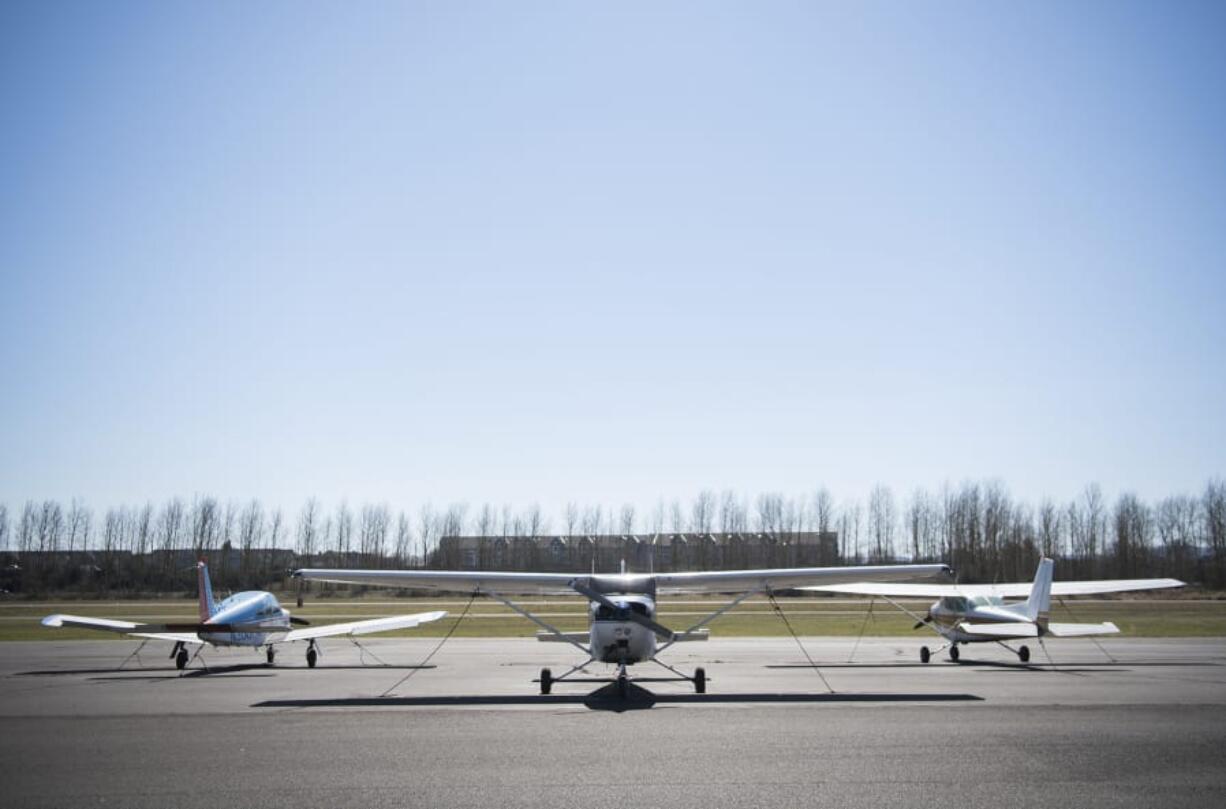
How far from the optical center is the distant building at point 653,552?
4323 inches

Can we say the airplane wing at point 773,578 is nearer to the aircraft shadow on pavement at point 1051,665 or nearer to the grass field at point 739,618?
the aircraft shadow on pavement at point 1051,665

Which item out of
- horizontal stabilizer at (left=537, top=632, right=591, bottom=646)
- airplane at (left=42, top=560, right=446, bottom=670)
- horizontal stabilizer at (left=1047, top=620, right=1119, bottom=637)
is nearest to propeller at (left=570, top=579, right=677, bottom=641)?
horizontal stabilizer at (left=537, top=632, right=591, bottom=646)

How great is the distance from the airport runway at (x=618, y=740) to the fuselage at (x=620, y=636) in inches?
32.3

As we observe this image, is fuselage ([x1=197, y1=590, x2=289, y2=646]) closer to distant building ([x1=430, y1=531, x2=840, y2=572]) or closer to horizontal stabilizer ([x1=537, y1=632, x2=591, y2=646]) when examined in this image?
horizontal stabilizer ([x1=537, y1=632, x2=591, y2=646])

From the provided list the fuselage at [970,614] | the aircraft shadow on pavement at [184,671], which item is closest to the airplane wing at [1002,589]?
the fuselage at [970,614]

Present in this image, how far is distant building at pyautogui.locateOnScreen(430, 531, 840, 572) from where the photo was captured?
110 meters

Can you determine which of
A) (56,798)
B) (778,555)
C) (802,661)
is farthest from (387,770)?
(778,555)

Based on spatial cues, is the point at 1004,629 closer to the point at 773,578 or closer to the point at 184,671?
the point at 773,578

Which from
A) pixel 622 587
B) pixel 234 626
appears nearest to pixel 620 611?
pixel 622 587

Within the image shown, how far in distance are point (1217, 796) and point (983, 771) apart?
6.67ft

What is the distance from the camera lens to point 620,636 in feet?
50.4

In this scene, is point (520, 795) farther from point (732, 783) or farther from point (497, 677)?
point (497, 677)

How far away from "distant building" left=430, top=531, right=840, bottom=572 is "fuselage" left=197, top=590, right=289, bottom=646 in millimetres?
81727

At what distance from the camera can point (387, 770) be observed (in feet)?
29.8
